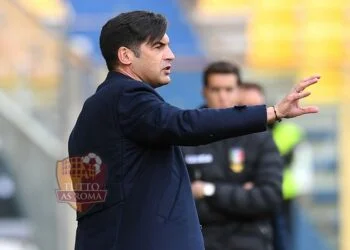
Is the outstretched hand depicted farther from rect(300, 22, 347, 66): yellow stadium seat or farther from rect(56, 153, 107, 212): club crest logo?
rect(300, 22, 347, 66): yellow stadium seat

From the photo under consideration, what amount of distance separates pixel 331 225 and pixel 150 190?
944cm

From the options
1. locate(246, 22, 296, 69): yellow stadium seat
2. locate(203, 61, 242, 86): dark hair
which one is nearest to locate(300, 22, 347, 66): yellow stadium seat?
locate(246, 22, 296, 69): yellow stadium seat

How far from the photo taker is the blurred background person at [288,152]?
327 inches

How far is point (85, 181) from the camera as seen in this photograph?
4.43 metres

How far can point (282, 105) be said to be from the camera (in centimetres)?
406

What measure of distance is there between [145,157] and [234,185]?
7.13ft

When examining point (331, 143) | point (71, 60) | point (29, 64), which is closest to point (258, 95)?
point (29, 64)

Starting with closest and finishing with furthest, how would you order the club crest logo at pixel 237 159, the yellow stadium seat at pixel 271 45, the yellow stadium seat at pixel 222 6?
the club crest logo at pixel 237 159
the yellow stadium seat at pixel 271 45
the yellow stadium seat at pixel 222 6

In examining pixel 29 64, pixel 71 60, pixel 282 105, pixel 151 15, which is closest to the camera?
pixel 282 105

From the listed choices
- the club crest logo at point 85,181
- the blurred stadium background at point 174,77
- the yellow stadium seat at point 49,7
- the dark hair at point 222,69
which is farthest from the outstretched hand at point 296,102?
the yellow stadium seat at point 49,7

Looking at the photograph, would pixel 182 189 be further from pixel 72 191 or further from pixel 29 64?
pixel 29 64

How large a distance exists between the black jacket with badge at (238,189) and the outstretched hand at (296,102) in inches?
85.2

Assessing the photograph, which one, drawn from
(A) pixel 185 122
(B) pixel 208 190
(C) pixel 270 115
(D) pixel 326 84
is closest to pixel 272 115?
(C) pixel 270 115

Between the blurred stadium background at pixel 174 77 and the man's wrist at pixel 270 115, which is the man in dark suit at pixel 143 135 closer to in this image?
the man's wrist at pixel 270 115
